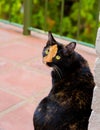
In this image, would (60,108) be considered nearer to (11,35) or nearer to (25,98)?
(25,98)

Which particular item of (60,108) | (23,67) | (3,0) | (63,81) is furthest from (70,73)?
(3,0)

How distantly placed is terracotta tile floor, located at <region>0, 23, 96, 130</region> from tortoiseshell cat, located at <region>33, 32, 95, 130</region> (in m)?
0.43

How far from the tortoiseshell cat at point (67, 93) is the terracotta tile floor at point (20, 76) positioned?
43cm

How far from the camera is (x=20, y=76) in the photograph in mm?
2967

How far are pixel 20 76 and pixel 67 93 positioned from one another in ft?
3.82

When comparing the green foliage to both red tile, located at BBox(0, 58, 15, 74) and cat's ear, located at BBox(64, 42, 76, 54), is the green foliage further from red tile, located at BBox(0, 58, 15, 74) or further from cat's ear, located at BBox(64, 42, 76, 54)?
cat's ear, located at BBox(64, 42, 76, 54)

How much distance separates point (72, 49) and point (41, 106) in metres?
0.34

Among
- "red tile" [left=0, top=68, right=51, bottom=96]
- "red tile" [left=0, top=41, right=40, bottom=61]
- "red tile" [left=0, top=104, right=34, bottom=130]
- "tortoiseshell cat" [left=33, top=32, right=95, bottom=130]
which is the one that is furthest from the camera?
"red tile" [left=0, top=41, right=40, bottom=61]

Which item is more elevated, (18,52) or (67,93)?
(67,93)

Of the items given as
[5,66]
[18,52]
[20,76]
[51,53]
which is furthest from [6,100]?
[18,52]

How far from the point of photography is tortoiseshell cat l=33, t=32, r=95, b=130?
1815mm

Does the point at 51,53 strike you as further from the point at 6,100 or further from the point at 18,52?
the point at 18,52

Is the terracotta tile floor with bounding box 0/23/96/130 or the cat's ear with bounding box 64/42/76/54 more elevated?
the cat's ear with bounding box 64/42/76/54

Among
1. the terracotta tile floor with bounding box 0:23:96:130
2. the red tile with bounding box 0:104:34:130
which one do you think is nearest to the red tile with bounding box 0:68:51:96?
the terracotta tile floor with bounding box 0:23:96:130
